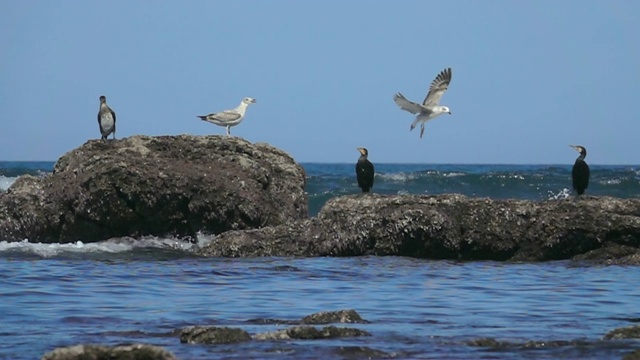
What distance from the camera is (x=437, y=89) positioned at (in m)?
24.0

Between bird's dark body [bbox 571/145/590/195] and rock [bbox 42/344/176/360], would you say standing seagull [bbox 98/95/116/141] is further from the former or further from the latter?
rock [bbox 42/344/176/360]

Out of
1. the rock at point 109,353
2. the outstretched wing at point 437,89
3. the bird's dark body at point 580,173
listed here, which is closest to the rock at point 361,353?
the rock at point 109,353

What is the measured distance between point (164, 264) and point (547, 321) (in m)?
6.55

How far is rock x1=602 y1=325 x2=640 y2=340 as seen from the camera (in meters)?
9.33

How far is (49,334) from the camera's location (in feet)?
32.1

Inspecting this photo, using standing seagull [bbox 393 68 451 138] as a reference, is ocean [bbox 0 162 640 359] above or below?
below

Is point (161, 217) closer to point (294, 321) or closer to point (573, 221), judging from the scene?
point (573, 221)

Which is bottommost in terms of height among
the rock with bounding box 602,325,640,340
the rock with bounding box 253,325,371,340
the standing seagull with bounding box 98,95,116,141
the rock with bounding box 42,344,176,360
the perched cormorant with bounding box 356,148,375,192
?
the rock with bounding box 253,325,371,340

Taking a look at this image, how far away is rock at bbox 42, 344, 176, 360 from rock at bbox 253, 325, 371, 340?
7.26ft

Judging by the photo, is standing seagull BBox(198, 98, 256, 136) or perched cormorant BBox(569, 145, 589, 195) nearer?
perched cormorant BBox(569, 145, 589, 195)

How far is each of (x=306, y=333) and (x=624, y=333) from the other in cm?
248

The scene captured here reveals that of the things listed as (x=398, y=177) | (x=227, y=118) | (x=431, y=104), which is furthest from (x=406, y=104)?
(x=398, y=177)

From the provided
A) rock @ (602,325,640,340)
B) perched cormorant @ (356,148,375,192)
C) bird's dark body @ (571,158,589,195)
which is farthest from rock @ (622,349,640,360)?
perched cormorant @ (356,148,375,192)

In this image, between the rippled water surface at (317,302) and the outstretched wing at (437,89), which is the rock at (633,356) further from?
the outstretched wing at (437,89)
